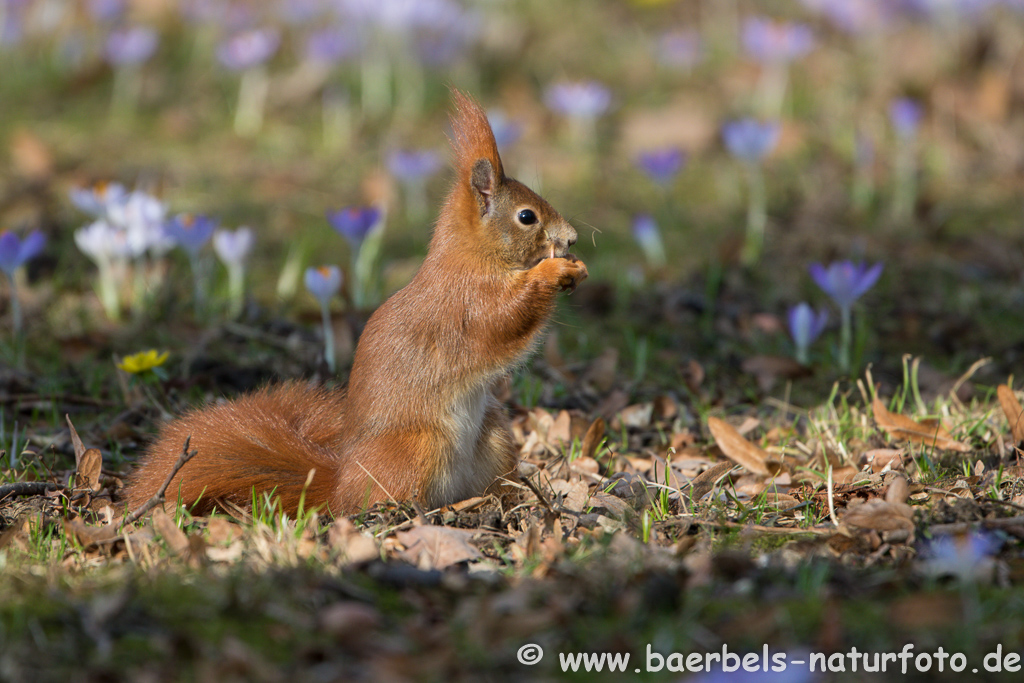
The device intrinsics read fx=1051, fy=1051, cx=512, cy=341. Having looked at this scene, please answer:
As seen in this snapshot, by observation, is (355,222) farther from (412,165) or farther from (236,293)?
(412,165)

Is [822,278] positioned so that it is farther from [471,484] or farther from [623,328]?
[471,484]

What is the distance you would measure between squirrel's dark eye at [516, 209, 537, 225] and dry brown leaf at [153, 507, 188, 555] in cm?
121

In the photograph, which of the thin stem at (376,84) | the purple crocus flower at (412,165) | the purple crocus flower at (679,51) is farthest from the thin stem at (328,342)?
the purple crocus flower at (679,51)

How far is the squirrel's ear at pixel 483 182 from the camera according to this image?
2.88 metres

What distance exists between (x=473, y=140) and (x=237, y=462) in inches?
42.7

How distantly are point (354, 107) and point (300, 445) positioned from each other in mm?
4600

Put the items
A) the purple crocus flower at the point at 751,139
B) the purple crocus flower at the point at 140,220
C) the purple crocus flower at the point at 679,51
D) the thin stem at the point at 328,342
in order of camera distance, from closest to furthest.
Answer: the thin stem at the point at 328,342, the purple crocus flower at the point at 140,220, the purple crocus flower at the point at 751,139, the purple crocus flower at the point at 679,51

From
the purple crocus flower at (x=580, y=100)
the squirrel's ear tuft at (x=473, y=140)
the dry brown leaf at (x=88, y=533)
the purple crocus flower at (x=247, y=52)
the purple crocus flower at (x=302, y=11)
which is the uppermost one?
the purple crocus flower at (x=302, y=11)

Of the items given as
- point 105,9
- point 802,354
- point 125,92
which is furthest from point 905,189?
point 105,9

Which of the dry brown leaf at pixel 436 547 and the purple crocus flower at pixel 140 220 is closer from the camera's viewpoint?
the dry brown leaf at pixel 436 547

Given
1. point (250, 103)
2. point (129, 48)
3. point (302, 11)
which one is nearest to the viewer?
point (129, 48)

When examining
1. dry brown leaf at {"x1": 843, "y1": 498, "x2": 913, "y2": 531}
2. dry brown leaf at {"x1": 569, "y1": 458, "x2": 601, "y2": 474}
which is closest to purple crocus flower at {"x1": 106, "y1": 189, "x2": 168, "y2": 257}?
dry brown leaf at {"x1": 569, "y1": 458, "x2": 601, "y2": 474}

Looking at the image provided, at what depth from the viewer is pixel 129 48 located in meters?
6.51

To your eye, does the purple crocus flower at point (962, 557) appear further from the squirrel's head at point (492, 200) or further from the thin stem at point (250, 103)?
the thin stem at point (250, 103)
